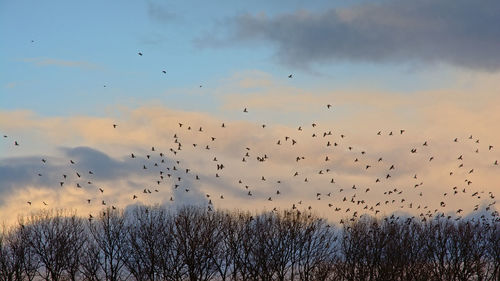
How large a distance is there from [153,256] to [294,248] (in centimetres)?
1555

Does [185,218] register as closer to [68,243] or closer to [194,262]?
[194,262]

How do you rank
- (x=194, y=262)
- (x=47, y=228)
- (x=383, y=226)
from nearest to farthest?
(x=194, y=262) → (x=47, y=228) → (x=383, y=226)

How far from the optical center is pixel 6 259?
76.6 meters

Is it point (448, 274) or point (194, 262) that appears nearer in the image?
point (194, 262)

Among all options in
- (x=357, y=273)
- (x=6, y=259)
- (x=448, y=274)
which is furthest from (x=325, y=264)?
(x=6, y=259)

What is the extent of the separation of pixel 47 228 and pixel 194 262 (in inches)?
687

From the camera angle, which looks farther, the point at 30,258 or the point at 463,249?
the point at 463,249

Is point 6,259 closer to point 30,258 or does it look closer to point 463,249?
point 30,258

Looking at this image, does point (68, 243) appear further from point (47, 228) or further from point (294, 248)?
point (294, 248)

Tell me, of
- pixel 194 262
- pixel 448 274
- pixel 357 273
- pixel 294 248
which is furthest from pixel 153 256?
pixel 448 274

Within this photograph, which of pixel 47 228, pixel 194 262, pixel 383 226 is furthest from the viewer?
pixel 383 226

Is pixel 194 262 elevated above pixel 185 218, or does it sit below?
below

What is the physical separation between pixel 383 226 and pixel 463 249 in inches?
392

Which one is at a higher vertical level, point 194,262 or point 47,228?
point 47,228
